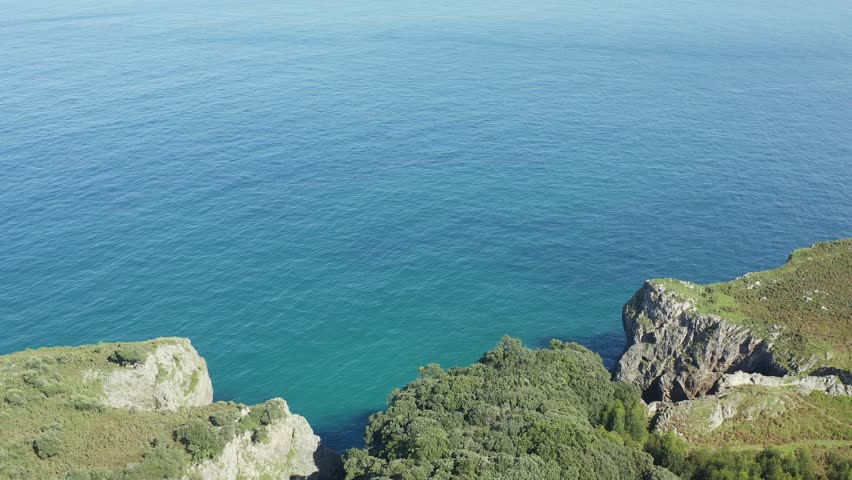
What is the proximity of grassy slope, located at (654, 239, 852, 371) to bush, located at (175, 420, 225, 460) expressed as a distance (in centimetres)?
5160

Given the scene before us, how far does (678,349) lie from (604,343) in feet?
49.1

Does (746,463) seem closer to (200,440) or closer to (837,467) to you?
(837,467)

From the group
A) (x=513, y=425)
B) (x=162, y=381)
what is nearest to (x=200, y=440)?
(x=162, y=381)

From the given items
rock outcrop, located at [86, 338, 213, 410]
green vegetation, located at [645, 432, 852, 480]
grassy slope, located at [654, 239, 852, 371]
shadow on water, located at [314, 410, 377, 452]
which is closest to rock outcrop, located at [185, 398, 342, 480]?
shadow on water, located at [314, 410, 377, 452]

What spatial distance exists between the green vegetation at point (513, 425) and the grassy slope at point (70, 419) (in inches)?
659

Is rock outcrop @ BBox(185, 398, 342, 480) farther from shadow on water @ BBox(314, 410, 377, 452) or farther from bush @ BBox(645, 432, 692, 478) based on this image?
bush @ BBox(645, 432, 692, 478)

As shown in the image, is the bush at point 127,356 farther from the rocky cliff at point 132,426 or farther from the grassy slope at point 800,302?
the grassy slope at point 800,302

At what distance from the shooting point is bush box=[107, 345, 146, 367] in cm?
6272

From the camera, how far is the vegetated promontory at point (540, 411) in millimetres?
51656

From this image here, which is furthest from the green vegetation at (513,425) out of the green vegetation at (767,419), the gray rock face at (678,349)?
the gray rock face at (678,349)

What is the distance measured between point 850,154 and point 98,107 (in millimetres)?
175004

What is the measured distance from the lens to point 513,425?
179 feet

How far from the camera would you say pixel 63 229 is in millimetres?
106250

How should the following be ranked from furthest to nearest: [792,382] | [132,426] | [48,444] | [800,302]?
[800,302], [792,382], [132,426], [48,444]
